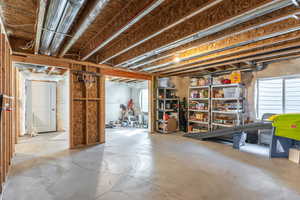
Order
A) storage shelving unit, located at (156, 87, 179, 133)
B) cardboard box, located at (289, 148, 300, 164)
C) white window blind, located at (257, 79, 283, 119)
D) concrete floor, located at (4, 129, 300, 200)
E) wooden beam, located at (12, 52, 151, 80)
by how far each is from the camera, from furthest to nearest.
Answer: storage shelving unit, located at (156, 87, 179, 133) < white window blind, located at (257, 79, 283, 119) < wooden beam, located at (12, 52, 151, 80) < cardboard box, located at (289, 148, 300, 164) < concrete floor, located at (4, 129, 300, 200)

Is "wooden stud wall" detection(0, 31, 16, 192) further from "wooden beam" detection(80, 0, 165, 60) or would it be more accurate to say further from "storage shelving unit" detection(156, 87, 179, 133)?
"storage shelving unit" detection(156, 87, 179, 133)

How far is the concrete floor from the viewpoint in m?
2.10

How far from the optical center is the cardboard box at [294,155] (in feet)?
10.6

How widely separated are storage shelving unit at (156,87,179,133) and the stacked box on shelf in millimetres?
628

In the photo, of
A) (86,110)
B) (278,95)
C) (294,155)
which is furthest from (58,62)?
(278,95)

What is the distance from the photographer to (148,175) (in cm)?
263

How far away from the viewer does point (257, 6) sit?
177 centimetres

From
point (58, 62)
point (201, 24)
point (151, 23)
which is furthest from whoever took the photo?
point (58, 62)

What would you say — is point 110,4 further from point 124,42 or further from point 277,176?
point 277,176

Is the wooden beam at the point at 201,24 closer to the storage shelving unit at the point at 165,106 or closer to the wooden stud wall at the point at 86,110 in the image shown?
the wooden stud wall at the point at 86,110

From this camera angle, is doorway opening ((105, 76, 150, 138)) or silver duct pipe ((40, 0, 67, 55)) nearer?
silver duct pipe ((40, 0, 67, 55))

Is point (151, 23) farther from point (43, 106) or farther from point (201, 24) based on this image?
point (43, 106)

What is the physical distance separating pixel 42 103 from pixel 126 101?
430 cm

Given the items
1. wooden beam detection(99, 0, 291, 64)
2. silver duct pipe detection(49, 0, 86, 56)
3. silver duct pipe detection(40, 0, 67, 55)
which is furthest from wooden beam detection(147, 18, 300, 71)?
silver duct pipe detection(40, 0, 67, 55)
